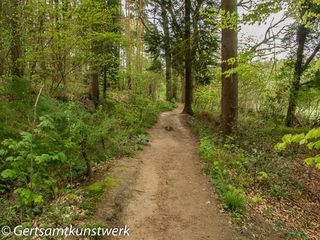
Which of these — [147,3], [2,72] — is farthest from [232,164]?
[147,3]

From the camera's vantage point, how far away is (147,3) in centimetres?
1967

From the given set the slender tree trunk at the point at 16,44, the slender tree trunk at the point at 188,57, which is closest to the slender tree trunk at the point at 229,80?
the slender tree trunk at the point at 188,57

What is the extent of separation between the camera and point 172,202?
213 inches

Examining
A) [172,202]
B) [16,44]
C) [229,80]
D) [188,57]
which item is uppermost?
[188,57]

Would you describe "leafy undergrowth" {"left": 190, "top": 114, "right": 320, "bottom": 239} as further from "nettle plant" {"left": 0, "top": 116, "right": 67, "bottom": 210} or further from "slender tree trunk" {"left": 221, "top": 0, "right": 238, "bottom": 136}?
"nettle plant" {"left": 0, "top": 116, "right": 67, "bottom": 210}

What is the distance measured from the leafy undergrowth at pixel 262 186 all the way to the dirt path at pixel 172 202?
363 mm

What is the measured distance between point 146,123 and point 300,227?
25.3 ft

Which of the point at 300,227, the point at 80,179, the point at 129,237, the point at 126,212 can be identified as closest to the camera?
the point at 129,237

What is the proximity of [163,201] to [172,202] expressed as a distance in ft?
0.58

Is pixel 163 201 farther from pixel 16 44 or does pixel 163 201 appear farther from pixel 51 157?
pixel 16 44

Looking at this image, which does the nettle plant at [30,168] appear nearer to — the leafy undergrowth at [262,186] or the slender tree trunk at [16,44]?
the leafy undergrowth at [262,186]

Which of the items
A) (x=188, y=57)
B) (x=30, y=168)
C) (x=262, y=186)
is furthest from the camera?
(x=188, y=57)

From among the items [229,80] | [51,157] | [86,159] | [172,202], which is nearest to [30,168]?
[51,157]

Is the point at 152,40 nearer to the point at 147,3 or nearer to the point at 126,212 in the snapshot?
the point at 147,3
